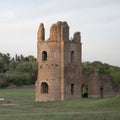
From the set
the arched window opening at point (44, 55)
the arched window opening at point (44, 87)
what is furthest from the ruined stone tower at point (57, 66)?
the arched window opening at point (44, 87)

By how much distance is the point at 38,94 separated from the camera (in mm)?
53500

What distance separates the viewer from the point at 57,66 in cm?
5225

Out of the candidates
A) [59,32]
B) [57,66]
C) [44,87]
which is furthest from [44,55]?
[44,87]

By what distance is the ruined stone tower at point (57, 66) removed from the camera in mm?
52250

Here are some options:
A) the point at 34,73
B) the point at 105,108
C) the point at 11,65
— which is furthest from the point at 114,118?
the point at 11,65

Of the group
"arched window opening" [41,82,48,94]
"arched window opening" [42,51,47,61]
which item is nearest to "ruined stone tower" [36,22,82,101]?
"arched window opening" [42,51,47,61]

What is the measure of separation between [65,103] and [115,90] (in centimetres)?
1190

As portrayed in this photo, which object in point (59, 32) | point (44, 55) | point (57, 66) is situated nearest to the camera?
point (57, 66)

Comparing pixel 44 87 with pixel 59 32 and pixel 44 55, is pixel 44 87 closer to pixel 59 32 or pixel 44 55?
pixel 44 55

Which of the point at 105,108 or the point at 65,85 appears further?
the point at 65,85

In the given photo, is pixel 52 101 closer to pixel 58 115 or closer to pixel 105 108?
pixel 105 108

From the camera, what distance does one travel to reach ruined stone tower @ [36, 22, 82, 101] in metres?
52.2

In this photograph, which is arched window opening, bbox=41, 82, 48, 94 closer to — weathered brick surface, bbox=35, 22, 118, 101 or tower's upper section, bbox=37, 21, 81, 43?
weathered brick surface, bbox=35, 22, 118, 101

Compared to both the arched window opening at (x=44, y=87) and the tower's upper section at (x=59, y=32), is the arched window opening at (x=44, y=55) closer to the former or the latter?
the tower's upper section at (x=59, y=32)
